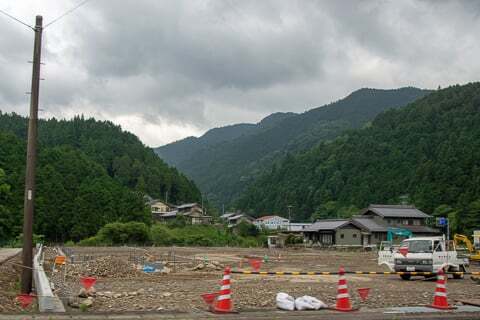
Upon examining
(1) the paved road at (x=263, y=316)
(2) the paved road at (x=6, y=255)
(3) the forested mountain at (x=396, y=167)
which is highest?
(3) the forested mountain at (x=396, y=167)

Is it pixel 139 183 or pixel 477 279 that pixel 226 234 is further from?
pixel 477 279

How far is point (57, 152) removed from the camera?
96.1m

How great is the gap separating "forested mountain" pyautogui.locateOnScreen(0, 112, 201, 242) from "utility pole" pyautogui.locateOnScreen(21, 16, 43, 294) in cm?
3718

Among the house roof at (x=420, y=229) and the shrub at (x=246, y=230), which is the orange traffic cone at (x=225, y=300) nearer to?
the house roof at (x=420, y=229)

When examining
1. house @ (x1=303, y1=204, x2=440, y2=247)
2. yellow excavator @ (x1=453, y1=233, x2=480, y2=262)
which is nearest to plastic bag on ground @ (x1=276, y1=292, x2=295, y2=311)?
yellow excavator @ (x1=453, y1=233, x2=480, y2=262)

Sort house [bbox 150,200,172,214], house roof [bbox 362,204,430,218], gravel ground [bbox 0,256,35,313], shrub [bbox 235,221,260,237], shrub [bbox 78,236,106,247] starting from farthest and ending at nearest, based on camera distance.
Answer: house [bbox 150,200,172,214], shrub [bbox 235,221,260,237], house roof [bbox 362,204,430,218], shrub [bbox 78,236,106,247], gravel ground [bbox 0,256,35,313]

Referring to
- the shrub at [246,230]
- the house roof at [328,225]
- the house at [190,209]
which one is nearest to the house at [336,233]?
the house roof at [328,225]

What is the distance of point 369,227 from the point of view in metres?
68.8

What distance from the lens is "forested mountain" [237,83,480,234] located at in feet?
287

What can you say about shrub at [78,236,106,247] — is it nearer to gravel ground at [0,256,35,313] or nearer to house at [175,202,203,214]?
gravel ground at [0,256,35,313]

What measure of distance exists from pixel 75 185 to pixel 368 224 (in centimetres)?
4285

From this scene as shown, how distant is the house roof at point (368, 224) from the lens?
68688 mm

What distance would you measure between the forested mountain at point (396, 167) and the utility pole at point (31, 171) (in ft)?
220

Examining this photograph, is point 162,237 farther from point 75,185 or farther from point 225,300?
point 225,300
